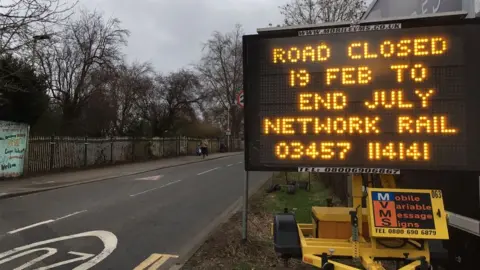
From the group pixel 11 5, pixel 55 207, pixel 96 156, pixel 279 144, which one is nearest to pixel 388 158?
pixel 279 144

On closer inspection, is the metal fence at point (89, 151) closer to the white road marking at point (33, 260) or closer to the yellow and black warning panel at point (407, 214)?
Result: the white road marking at point (33, 260)

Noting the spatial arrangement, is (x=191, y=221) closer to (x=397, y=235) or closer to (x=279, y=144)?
(x=279, y=144)

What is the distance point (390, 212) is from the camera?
3686mm

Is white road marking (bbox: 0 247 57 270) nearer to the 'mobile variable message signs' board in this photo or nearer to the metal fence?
the 'mobile variable message signs' board

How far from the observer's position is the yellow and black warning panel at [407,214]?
142 inches

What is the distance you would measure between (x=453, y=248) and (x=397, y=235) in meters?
1.07

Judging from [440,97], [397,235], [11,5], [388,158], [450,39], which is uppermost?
[11,5]

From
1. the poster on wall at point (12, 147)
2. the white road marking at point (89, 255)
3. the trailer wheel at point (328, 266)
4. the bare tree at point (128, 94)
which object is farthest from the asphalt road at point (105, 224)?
the bare tree at point (128, 94)

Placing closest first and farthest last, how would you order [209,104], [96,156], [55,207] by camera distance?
[55,207] < [96,156] < [209,104]

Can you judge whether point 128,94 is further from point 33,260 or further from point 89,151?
point 33,260

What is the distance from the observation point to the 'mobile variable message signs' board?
150 inches

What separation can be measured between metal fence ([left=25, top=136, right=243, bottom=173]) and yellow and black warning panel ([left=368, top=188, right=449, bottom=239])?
19.4 m

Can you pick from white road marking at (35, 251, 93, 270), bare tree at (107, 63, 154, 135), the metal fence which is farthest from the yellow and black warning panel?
bare tree at (107, 63, 154, 135)

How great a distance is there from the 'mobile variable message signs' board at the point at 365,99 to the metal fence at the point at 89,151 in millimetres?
18468
